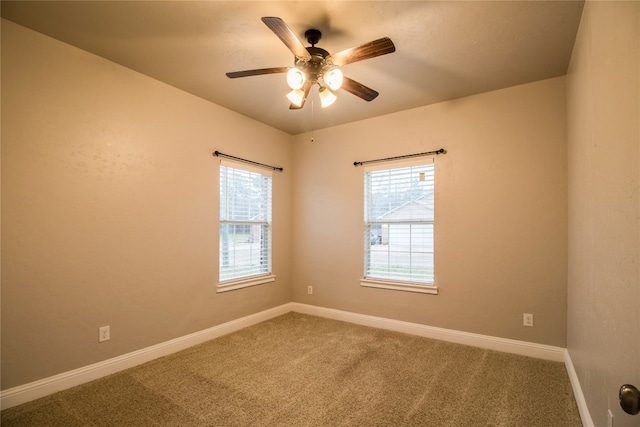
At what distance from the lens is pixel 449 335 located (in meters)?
3.30

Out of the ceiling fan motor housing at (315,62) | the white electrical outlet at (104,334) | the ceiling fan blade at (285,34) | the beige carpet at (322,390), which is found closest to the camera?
the ceiling fan blade at (285,34)

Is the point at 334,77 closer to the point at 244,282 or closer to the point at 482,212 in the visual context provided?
the point at 482,212

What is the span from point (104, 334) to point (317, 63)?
2744 mm

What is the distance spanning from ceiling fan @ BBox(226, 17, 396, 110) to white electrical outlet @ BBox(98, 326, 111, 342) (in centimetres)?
229

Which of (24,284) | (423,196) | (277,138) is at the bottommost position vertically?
(24,284)

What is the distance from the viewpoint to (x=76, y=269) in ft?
7.97

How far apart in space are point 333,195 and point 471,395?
268 cm

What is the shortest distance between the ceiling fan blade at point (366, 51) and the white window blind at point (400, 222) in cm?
186

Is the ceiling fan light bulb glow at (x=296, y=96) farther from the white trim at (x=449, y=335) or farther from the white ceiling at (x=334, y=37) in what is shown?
the white trim at (x=449, y=335)

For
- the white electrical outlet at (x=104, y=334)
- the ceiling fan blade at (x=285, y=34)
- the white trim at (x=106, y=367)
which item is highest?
the ceiling fan blade at (x=285, y=34)

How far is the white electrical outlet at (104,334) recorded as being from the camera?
100 inches

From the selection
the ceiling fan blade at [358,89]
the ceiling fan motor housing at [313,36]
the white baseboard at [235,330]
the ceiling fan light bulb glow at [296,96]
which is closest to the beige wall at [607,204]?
the white baseboard at [235,330]

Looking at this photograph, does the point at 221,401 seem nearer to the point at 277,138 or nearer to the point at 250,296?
the point at 250,296

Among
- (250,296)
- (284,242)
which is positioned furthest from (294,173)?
(250,296)
